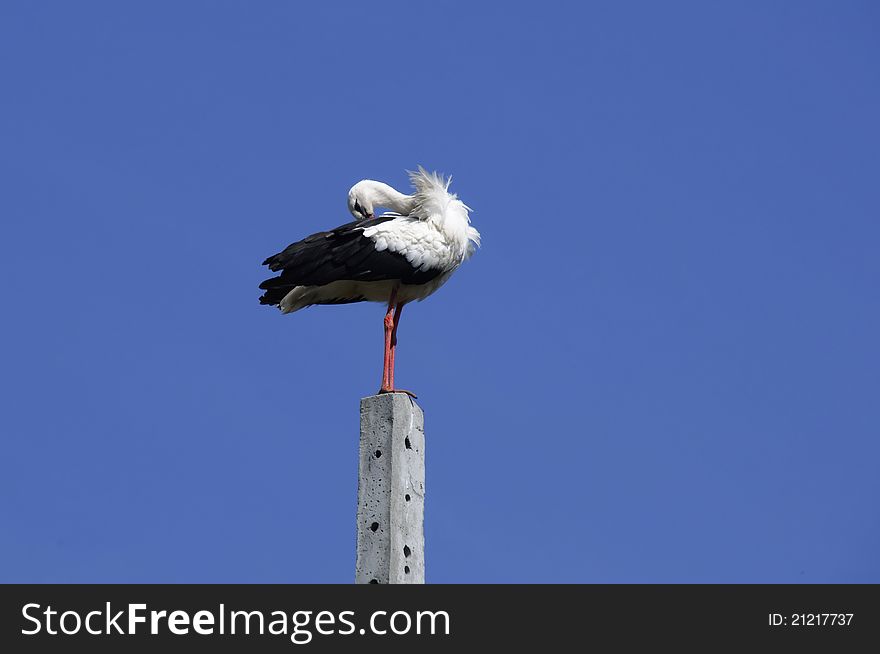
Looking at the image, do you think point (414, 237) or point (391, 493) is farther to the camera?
point (414, 237)

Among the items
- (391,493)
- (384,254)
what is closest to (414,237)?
(384,254)

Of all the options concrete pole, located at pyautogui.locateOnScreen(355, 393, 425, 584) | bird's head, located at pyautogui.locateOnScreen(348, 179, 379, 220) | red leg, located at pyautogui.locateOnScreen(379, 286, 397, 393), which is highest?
bird's head, located at pyautogui.locateOnScreen(348, 179, 379, 220)

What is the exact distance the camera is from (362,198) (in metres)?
17.1

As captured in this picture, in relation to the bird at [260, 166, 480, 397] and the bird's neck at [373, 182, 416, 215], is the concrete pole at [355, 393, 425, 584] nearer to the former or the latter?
the bird at [260, 166, 480, 397]

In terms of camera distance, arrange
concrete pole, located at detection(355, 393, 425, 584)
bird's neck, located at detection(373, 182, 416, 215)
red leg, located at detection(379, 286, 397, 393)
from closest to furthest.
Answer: concrete pole, located at detection(355, 393, 425, 584)
red leg, located at detection(379, 286, 397, 393)
bird's neck, located at detection(373, 182, 416, 215)

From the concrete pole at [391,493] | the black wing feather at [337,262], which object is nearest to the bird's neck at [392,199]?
the black wing feather at [337,262]

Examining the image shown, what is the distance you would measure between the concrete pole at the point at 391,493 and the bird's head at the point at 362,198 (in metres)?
3.49

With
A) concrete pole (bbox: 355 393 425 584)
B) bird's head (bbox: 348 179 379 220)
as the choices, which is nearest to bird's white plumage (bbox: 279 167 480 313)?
bird's head (bbox: 348 179 379 220)

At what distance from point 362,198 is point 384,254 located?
117 centimetres

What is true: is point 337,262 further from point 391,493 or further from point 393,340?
point 391,493

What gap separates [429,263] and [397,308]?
21.5 inches

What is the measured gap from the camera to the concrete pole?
13250mm

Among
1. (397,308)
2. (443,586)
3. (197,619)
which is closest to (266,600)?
(197,619)

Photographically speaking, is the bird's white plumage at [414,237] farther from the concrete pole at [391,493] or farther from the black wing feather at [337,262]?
the concrete pole at [391,493]
